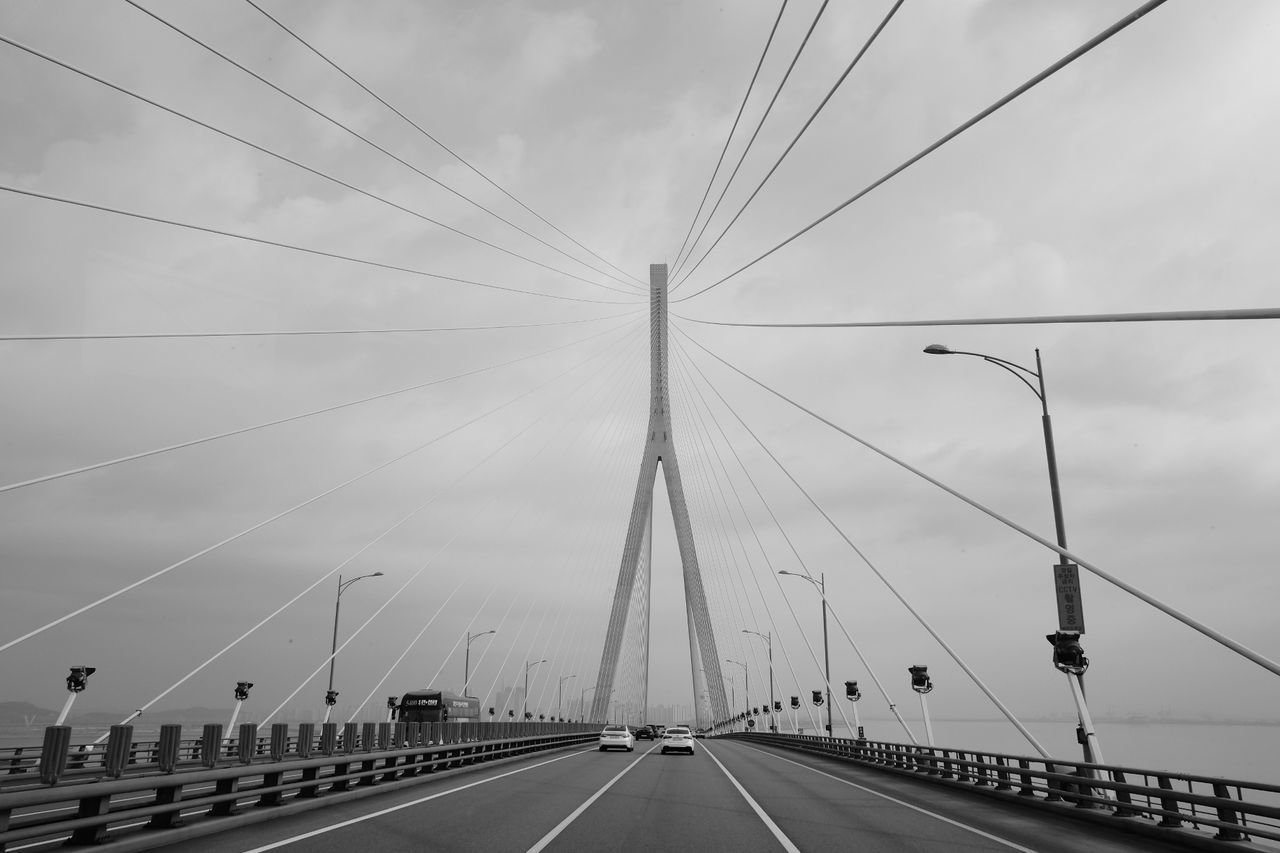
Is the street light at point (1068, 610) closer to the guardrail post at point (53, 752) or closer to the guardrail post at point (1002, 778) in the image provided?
the guardrail post at point (1002, 778)

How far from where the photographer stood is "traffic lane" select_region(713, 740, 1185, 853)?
498 inches

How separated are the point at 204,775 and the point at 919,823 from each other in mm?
10756

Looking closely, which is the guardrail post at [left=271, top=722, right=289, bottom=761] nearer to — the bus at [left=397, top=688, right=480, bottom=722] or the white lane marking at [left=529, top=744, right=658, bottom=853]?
the white lane marking at [left=529, top=744, right=658, bottom=853]

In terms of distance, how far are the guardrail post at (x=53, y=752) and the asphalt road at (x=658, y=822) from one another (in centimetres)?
163

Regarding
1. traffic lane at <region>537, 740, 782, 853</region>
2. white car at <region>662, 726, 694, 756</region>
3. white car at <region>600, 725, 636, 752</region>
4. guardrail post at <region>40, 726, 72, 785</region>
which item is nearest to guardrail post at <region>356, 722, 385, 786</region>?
traffic lane at <region>537, 740, 782, 853</region>

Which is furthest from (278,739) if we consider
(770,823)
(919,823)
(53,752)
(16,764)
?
(16,764)

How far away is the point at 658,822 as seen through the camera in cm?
1409

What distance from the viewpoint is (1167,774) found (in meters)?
14.7

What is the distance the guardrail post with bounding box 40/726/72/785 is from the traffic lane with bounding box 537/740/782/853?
5605mm

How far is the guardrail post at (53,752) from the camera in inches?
412

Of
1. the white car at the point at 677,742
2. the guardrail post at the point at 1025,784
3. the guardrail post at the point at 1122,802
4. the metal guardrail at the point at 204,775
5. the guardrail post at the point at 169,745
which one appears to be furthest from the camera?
the white car at the point at 677,742

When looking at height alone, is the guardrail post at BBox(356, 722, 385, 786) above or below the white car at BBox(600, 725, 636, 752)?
above

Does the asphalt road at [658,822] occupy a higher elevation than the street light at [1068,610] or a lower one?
lower

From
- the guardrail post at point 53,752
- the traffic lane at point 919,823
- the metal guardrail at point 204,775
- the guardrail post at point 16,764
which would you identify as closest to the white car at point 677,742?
the metal guardrail at point 204,775
